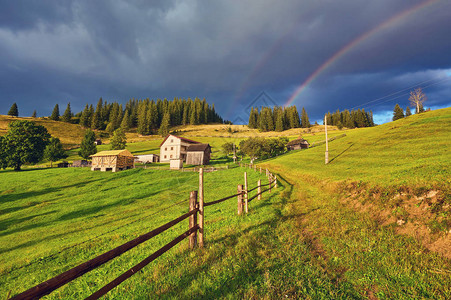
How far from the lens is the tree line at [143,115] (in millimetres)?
126500

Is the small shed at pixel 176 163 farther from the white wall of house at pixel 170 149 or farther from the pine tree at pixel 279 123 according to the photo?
the pine tree at pixel 279 123

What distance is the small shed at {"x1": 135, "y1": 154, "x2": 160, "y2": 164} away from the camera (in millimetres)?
69062

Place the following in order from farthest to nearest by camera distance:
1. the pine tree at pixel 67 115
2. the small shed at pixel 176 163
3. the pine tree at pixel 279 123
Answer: the pine tree at pixel 67 115 → the pine tree at pixel 279 123 → the small shed at pixel 176 163

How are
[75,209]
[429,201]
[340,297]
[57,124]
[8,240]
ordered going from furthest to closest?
[57,124] < [75,209] < [8,240] < [429,201] < [340,297]

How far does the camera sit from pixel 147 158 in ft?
228

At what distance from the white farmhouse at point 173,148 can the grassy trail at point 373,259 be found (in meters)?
58.0

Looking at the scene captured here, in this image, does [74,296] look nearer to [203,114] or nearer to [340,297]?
[340,297]

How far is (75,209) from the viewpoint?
67.2ft

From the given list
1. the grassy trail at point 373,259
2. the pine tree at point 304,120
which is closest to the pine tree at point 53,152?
the grassy trail at point 373,259

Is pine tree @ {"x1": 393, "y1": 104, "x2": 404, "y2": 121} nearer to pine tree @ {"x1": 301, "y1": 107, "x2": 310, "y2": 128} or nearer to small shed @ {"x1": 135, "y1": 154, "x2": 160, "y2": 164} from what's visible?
pine tree @ {"x1": 301, "y1": 107, "x2": 310, "y2": 128}

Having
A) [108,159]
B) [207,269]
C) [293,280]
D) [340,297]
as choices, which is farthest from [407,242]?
[108,159]

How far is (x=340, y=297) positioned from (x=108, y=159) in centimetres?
5642

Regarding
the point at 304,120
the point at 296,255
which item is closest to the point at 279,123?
the point at 304,120

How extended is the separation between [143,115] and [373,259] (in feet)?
457
